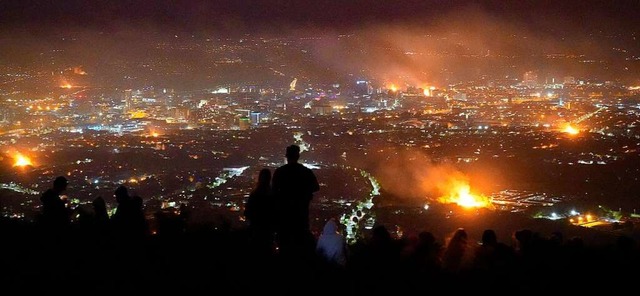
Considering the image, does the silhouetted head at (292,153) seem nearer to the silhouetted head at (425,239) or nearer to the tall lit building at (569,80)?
the silhouetted head at (425,239)

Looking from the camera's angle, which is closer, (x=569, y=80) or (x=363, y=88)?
(x=569, y=80)

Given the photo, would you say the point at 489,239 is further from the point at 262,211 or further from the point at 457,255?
the point at 262,211

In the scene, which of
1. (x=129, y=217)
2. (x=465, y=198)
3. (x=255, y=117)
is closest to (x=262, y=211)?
(x=129, y=217)

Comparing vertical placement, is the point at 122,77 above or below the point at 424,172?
above

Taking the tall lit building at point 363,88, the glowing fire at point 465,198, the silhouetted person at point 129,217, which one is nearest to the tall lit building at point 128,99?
the tall lit building at point 363,88

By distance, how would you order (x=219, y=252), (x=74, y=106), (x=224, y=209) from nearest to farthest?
(x=219, y=252) → (x=224, y=209) → (x=74, y=106)

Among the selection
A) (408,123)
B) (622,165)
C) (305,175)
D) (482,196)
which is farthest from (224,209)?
(408,123)

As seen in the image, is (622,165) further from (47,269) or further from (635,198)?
(47,269)
